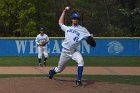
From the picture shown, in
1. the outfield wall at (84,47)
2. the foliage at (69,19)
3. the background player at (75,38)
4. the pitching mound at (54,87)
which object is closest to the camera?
the pitching mound at (54,87)

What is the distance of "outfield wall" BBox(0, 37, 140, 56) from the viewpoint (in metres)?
26.5

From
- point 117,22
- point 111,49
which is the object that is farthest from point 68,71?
point 117,22

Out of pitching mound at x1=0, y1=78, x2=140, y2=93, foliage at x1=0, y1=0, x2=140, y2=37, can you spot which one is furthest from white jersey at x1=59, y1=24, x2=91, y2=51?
foliage at x1=0, y1=0, x2=140, y2=37

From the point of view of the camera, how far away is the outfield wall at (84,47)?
26.5 m

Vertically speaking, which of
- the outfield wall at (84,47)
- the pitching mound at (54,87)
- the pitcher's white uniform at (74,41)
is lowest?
the outfield wall at (84,47)

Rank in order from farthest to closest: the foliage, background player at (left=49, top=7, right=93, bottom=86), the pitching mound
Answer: the foliage, background player at (left=49, top=7, right=93, bottom=86), the pitching mound

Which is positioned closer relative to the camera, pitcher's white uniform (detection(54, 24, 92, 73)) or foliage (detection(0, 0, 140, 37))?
pitcher's white uniform (detection(54, 24, 92, 73))

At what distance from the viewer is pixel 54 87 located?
11.4m

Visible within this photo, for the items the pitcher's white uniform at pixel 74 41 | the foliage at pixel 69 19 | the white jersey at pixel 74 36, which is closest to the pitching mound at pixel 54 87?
the pitcher's white uniform at pixel 74 41

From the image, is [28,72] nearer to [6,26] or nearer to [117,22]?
[6,26]

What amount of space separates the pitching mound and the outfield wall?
556 inches

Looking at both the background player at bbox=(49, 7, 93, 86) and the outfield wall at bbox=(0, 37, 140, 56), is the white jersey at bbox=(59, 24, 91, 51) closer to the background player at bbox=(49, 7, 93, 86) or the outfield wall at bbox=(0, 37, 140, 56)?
the background player at bbox=(49, 7, 93, 86)

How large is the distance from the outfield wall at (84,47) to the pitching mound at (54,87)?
1411cm

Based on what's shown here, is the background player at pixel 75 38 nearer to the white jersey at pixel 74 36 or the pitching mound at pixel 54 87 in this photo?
the white jersey at pixel 74 36
